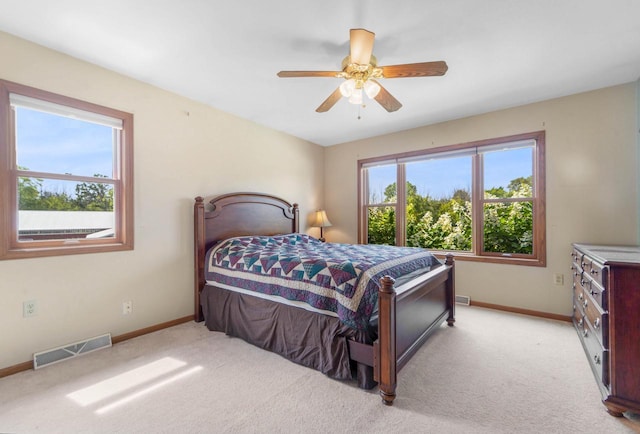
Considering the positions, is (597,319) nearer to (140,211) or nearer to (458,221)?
(458,221)

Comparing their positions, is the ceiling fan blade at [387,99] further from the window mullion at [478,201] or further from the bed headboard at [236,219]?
the bed headboard at [236,219]

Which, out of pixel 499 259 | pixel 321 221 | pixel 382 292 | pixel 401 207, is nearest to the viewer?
pixel 382 292

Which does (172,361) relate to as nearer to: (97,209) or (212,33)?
(97,209)

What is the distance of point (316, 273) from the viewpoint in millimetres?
2191

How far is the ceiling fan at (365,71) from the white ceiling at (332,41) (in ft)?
0.67

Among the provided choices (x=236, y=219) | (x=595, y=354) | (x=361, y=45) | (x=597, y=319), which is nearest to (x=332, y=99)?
(x=361, y=45)

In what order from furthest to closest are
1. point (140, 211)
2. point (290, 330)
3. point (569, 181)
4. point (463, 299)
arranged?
point (463, 299)
point (569, 181)
point (140, 211)
point (290, 330)

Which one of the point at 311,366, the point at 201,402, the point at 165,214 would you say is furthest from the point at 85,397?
the point at 165,214

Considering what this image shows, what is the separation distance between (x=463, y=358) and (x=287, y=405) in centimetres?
148

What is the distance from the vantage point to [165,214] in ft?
9.97

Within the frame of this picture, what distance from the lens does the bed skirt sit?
6.47 feet

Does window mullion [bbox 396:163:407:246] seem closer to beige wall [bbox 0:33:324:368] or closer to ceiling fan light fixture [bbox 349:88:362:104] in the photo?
beige wall [bbox 0:33:324:368]

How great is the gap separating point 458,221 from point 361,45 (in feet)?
9.50

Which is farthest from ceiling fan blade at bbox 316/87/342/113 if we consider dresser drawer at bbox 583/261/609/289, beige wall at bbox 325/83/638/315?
dresser drawer at bbox 583/261/609/289
